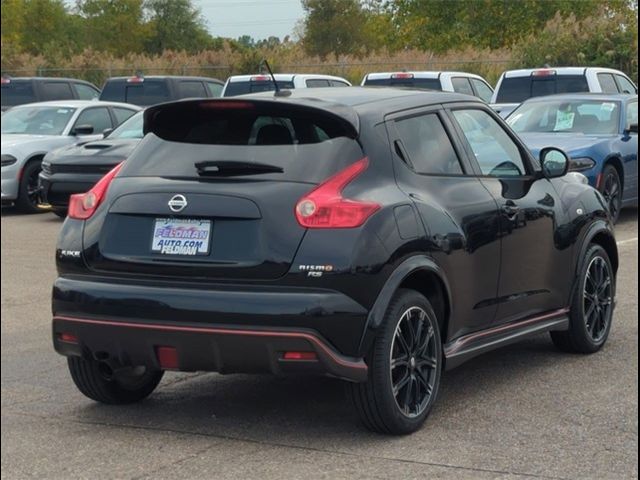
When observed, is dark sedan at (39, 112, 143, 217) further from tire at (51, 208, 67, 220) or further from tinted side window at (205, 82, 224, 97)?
tinted side window at (205, 82, 224, 97)

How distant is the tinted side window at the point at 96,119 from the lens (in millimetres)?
20141

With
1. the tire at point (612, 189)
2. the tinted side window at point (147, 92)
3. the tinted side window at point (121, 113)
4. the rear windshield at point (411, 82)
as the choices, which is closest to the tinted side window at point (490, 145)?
the tire at point (612, 189)

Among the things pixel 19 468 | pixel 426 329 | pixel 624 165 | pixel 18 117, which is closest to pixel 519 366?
pixel 426 329

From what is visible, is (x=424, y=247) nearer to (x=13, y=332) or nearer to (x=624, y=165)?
(x=13, y=332)

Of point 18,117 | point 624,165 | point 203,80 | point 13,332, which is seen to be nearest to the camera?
point 13,332

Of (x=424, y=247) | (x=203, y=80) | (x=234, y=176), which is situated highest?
(x=234, y=176)

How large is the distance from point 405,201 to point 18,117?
1524 cm

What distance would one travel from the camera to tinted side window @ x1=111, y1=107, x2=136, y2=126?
68.0 ft

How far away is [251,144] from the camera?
630cm

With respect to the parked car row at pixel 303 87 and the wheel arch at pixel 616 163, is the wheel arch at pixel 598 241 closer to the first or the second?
the parked car row at pixel 303 87

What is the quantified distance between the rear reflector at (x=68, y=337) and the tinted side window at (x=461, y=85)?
16686 millimetres

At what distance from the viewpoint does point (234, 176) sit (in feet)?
20.3

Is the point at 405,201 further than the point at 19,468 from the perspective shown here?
Yes

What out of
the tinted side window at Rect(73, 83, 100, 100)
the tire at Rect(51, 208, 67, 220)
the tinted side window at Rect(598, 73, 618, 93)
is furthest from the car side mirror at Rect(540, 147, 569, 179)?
the tinted side window at Rect(73, 83, 100, 100)
